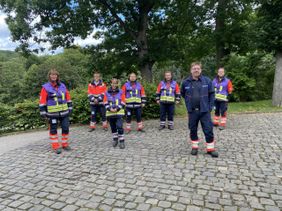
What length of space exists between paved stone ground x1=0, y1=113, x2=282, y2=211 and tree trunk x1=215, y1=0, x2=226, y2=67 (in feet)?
39.6

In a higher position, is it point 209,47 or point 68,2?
point 68,2

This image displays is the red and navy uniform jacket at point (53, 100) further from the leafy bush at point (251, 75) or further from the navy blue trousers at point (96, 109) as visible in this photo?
the leafy bush at point (251, 75)

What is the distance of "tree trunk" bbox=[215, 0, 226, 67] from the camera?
693 inches

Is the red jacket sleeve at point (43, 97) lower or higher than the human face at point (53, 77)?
lower

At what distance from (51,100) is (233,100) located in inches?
485

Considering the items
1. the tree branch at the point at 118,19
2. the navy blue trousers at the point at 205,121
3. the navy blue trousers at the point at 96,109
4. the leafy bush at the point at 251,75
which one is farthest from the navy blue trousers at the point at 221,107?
the tree branch at the point at 118,19

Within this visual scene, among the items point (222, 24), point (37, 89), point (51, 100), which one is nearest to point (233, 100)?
point (222, 24)

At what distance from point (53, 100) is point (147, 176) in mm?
3109

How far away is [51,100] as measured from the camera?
6.52m

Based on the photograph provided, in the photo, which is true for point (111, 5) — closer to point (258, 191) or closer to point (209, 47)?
point (209, 47)

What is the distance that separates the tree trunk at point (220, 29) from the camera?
693 inches

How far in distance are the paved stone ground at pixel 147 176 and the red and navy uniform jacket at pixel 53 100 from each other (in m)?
1.06

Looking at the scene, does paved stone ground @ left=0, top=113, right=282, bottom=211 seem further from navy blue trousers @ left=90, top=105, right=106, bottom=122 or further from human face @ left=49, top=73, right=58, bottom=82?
human face @ left=49, top=73, right=58, bottom=82

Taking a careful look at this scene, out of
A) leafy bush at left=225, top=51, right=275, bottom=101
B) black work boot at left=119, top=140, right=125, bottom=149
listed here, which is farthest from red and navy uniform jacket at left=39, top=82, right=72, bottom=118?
leafy bush at left=225, top=51, right=275, bottom=101
